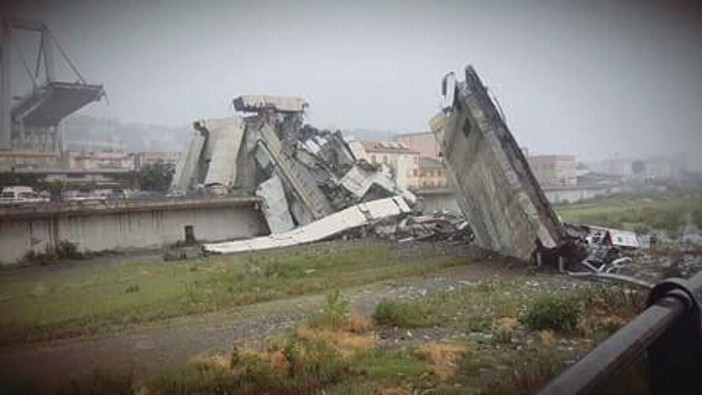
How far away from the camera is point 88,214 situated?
1401 centimetres

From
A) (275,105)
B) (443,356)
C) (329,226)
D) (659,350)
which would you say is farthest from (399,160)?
(659,350)

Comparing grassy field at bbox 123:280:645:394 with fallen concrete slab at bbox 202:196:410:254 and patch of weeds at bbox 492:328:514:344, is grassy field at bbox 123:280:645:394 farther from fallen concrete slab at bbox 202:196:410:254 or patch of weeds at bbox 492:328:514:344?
fallen concrete slab at bbox 202:196:410:254

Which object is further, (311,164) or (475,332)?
(311,164)

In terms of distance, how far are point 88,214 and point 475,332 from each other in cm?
1200

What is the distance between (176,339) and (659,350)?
17.1 feet

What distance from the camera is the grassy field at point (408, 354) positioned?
336 cm

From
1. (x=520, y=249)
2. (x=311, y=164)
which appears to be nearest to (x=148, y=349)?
(x=520, y=249)

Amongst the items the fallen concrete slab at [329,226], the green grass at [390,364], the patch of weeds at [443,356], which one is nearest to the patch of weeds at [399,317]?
the green grass at [390,364]

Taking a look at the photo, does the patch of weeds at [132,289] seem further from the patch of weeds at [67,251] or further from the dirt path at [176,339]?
the patch of weeds at [67,251]

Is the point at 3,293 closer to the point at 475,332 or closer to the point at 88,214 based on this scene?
the point at 475,332

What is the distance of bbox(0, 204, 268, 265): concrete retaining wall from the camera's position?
1227 cm

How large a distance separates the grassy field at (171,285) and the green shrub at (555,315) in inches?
138

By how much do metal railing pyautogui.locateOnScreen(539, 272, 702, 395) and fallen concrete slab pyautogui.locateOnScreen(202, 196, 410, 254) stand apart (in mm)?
14051

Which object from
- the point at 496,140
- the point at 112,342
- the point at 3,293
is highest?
the point at 496,140
